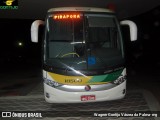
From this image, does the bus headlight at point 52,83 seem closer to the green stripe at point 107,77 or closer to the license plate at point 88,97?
the license plate at point 88,97

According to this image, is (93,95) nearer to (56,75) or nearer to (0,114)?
(56,75)

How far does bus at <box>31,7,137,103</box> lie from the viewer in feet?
23.4

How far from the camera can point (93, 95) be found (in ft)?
23.3

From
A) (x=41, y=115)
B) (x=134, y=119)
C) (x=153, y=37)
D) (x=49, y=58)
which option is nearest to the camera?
(x=134, y=119)

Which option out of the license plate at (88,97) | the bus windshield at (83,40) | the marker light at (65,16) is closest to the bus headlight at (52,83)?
the bus windshield at (83,40)

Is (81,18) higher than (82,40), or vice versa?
(81,18)

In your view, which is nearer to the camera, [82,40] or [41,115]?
[41,115]

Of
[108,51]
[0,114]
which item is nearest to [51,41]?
[108,51]

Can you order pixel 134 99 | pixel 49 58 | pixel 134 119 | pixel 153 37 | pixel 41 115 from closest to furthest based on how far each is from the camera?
pixel 134 119 < pixel 41 115 < pixel 49 58 < pixel 134 99 < pixel 153 37

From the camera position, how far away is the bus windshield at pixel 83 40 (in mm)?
7426

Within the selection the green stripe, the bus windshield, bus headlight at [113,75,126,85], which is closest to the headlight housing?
the bus windshield

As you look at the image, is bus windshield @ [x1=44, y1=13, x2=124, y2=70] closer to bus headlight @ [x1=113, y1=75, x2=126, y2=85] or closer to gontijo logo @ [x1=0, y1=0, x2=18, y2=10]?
bus headlight @ [x1=113, y1=75, x2=126, y2=85]

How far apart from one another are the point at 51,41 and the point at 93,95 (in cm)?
192

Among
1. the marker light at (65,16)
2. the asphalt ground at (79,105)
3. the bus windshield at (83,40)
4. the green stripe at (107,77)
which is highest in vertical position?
the marker light at (65,16)
